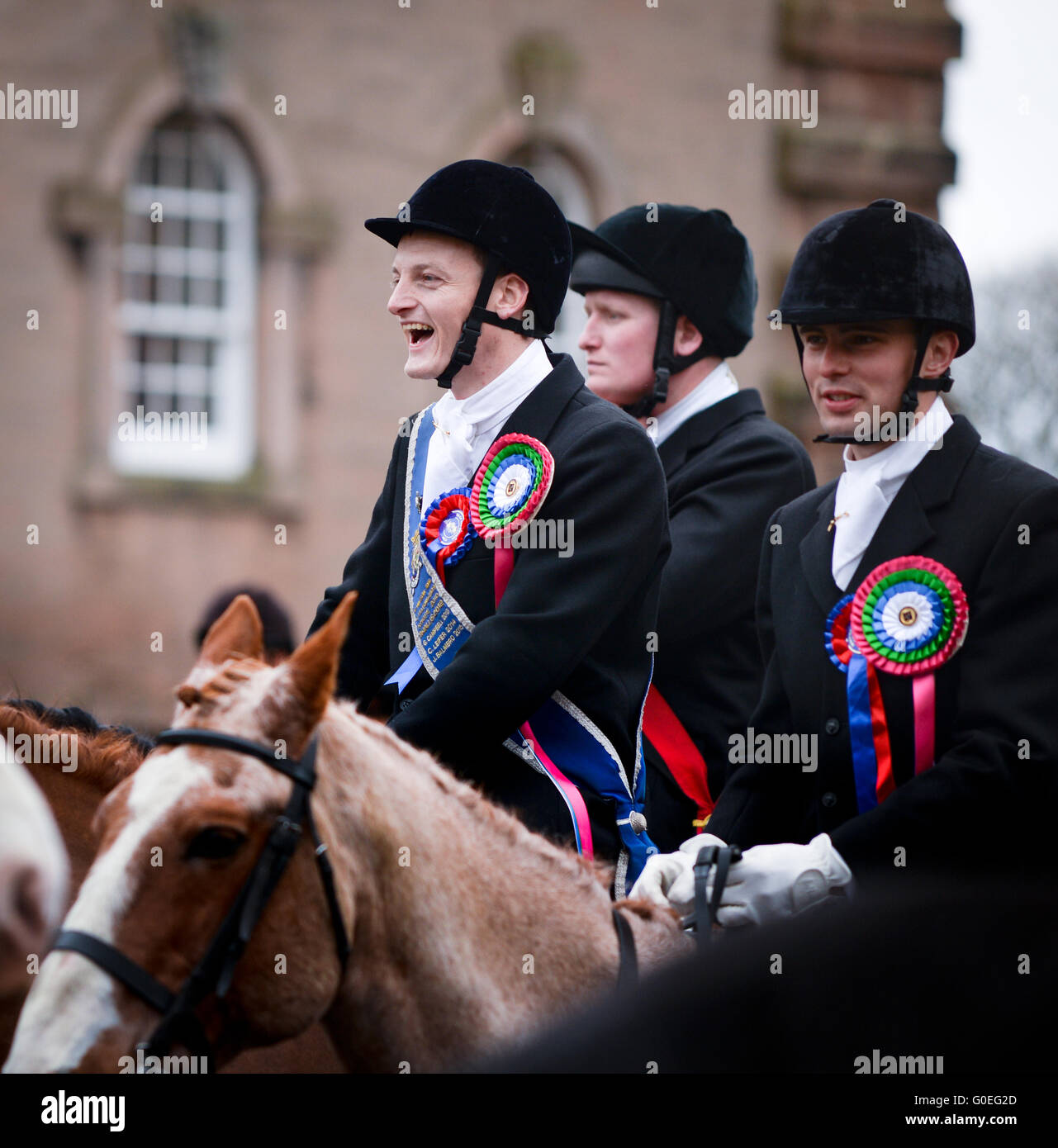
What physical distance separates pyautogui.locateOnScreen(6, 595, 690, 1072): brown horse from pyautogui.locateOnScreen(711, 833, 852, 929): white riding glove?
32 centimetres

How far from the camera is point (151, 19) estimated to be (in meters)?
13.6

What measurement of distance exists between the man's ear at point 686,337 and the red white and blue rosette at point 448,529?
1592 mm

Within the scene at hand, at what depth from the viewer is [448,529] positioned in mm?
3574

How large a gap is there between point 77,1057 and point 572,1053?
2.28 feet

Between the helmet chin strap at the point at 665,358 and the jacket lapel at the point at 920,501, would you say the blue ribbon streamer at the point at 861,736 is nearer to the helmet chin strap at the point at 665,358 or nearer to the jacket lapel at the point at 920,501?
the jacket lapel at the point at 920,501

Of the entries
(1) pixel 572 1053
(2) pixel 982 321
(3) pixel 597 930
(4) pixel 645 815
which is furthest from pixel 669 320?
(2) pixel 982 321

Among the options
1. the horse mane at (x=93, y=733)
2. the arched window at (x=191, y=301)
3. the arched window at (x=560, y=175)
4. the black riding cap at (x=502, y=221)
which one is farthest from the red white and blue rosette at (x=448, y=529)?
the arched window at (x=560, y=175)

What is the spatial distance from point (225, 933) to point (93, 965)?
0.63ft

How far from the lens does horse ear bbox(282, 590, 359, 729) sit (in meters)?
2.48

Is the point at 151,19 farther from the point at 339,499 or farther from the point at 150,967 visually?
the point at 150,967

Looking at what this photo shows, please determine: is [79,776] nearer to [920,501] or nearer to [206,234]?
[920,501]

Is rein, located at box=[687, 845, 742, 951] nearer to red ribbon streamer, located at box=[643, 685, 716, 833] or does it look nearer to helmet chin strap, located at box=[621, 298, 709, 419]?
red ribbon streamer, located at box=[643, 685, 716, 833]

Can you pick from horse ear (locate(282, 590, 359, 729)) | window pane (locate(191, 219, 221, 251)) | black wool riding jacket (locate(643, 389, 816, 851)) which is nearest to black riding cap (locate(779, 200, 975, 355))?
black wool riding jacket (locate(643, 389, 816, 851))

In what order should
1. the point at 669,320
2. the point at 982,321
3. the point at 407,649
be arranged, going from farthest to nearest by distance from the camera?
the point at 982,321 < the point at 669,320 < the point at 407,649
